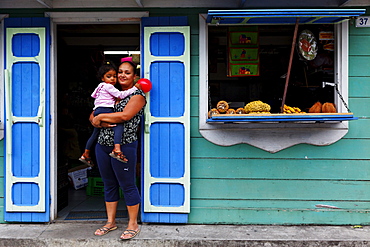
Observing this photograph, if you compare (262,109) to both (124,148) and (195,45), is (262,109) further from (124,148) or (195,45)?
(124,148)

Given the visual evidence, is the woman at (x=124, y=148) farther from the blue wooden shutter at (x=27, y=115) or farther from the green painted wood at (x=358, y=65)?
the green painted wood at (x=358, y=65)

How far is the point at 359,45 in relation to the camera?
3.80m

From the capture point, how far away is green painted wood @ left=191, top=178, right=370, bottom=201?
3801 mm

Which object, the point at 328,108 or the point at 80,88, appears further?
the point at 80,88

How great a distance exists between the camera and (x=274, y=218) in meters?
3.82

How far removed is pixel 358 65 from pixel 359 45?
0.23 metres

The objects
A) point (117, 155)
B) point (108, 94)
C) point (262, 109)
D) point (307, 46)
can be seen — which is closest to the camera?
point (117, 155)

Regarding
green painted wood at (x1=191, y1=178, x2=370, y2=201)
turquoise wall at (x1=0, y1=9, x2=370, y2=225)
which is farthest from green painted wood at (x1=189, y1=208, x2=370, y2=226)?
green painted wood at (x1=191, y1=178, x2=370, y2=201)

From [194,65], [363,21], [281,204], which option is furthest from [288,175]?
[363,21]

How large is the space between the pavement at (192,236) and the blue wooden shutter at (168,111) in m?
0.29

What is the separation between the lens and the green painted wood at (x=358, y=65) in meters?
3.79

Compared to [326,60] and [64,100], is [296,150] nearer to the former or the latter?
[326,60]

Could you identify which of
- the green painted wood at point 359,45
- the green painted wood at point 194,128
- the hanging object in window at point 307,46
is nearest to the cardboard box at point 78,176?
the green painted wood at point 194,128

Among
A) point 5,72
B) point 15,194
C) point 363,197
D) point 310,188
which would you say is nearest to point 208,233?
point 310,188
